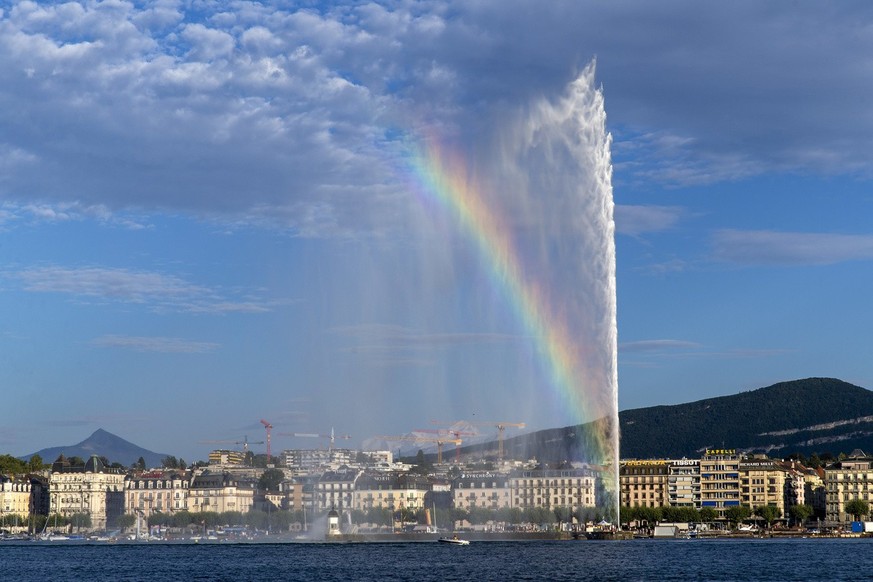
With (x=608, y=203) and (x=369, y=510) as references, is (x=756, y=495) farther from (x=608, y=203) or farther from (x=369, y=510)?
(x=608, y=203)

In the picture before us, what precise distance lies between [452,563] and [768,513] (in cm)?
8650

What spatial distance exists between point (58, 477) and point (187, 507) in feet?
66.3

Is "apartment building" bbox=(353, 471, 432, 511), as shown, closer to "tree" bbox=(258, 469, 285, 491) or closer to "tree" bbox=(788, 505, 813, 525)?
"tree" bbox=(258, 469, 285, 491)

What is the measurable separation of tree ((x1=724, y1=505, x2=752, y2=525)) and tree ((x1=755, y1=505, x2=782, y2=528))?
57.1 inches

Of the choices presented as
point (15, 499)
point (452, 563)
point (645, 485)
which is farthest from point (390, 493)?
point (452, 563)

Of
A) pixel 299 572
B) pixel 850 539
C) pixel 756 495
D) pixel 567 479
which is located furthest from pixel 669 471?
pixel 299 572

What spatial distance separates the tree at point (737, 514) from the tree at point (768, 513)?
57.1 inches

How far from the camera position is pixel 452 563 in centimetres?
7806

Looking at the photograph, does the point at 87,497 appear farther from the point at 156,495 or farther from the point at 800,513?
the point at 800,513

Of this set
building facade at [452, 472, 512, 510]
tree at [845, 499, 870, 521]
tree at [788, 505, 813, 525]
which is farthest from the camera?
tree at [845, 499, 870, 521]

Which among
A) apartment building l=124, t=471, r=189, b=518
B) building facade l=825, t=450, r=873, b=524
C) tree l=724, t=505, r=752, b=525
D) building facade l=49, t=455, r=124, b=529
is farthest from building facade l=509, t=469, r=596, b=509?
building facade l=49, t=455, r=124, b=529

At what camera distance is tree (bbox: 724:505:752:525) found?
6009 inches

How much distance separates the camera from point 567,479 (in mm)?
154750

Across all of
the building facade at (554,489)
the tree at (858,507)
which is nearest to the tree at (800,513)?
the tree at (858,507)
